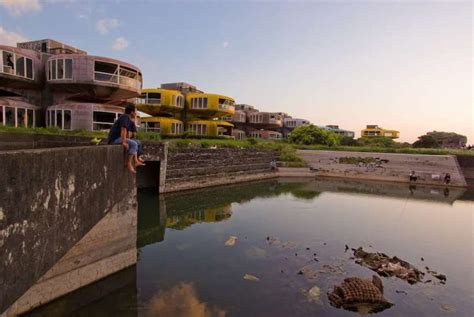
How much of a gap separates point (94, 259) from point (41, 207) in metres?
4.34

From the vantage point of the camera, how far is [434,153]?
34844mm

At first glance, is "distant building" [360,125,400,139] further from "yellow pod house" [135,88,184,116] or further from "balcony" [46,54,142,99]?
"balcony" [46,54,142,99]

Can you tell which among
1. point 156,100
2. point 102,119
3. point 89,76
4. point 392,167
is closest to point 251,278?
point 102,119

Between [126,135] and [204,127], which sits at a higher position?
A: [204,127]

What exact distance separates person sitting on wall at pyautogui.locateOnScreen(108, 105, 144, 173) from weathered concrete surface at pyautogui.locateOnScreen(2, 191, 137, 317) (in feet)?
4.40

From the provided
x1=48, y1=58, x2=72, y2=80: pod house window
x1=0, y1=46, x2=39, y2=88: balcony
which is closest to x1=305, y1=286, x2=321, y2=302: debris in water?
x1=48, y1=58, x2=72, y2=80: pod house window

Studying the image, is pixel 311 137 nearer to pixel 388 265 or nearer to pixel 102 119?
pixel 102 119

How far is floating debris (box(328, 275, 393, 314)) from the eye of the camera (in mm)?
7742

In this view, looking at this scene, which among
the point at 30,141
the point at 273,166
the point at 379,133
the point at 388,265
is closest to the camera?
the point at 388,265

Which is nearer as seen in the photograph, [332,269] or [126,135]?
[126,135]

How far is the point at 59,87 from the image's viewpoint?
75.9ft

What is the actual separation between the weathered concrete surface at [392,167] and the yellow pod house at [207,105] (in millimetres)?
13464

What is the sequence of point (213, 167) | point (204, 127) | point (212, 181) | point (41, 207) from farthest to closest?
point (204, 127), point (213, 167), point (212, 181), point (41, 207)

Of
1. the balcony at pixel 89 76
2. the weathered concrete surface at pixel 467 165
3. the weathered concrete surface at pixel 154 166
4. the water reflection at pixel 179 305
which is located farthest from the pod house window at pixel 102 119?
the weathered concrete surface at pixel 467 165
